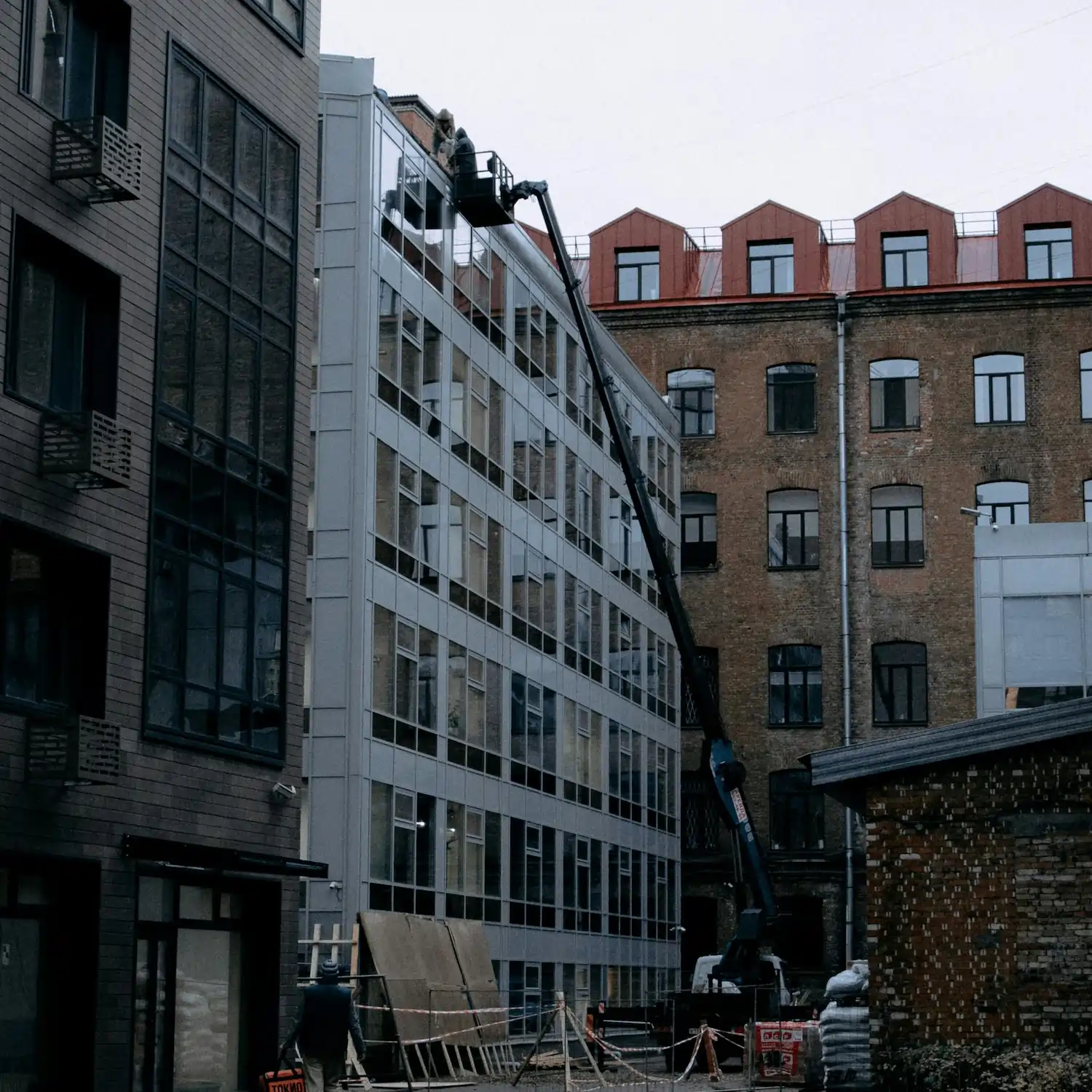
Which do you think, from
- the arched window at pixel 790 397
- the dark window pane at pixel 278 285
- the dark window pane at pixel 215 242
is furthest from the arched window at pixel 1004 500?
the dark window pane at pixel 215 242

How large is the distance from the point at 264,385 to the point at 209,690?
4135 mm

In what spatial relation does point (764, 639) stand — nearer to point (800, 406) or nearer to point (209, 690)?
point (800, 406)

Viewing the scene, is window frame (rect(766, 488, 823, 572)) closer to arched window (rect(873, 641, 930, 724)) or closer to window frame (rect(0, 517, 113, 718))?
arched window (rect(873, 641, 930, 724))

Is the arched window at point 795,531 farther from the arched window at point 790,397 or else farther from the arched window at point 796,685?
the arched window at point 796,685

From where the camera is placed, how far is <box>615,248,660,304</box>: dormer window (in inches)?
2237

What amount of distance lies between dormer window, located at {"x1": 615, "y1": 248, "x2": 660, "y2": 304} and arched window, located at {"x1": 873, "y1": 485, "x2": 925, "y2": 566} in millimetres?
9094

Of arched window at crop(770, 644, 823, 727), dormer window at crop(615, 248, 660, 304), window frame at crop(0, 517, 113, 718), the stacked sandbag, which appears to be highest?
dormer window at crop(615, 248, 660, 304)

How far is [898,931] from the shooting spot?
20953 mm

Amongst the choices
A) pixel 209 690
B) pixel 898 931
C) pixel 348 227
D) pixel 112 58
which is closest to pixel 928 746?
pixel 898 931

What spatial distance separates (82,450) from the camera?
63.0ft

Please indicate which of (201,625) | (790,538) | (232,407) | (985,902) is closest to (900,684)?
(790,538)

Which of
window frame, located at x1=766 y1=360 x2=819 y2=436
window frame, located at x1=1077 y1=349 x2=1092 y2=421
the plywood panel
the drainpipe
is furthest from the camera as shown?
window frame, located at x1=766 y1=360 x2=819 y2=436

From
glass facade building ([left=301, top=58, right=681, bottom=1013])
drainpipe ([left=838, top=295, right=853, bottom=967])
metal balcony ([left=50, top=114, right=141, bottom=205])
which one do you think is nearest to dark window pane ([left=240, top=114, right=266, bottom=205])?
metal balcony ([left=50, top=114, right=141, bottom=205])

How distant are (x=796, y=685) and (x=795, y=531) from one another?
4.44 metres
